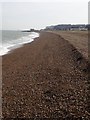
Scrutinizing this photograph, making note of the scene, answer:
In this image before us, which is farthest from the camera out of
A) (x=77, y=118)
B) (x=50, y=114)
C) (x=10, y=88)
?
(x=10, y=88)

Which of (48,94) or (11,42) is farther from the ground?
(11,42)

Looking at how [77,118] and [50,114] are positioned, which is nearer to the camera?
[77,118]

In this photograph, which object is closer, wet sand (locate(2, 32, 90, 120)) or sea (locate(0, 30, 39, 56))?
wet sand (locate(2, 32, 90, 120))

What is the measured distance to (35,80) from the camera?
14.2 metres

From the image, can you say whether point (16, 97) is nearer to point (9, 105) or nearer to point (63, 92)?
point (9, 105)

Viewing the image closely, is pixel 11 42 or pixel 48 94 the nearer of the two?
pixel 48 94

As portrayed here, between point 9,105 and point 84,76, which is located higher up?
point 84,76

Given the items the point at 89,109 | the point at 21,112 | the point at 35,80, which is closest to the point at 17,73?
the point at 35,80

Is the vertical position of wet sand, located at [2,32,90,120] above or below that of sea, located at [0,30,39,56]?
below

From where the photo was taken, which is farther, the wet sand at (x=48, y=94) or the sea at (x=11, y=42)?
the sea at (x=11, y=42)

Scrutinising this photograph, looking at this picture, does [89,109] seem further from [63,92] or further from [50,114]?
[63,92]

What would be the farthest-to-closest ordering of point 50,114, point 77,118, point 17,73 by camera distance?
point 17,73
point 50,114
point 77,118

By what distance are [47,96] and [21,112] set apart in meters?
1.73

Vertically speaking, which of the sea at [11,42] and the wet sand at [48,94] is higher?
the sea at [11,42]
